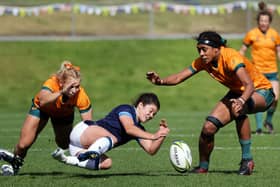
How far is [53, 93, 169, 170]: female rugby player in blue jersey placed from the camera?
9625 mm

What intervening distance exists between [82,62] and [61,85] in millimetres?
16370

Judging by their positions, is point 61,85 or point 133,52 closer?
point 61,85

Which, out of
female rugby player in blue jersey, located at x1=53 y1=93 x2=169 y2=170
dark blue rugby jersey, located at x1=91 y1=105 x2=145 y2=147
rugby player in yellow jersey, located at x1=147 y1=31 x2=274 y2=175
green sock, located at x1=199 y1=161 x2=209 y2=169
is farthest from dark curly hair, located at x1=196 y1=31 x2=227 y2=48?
green sock, located at x1=199 y1=161 x2=209 y2=169

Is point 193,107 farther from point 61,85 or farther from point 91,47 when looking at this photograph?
point 61,85

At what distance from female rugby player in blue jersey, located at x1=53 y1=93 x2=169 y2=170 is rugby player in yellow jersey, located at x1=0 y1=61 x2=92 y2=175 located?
33 cm

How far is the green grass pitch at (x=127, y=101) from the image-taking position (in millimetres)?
9961

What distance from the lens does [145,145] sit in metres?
9.98

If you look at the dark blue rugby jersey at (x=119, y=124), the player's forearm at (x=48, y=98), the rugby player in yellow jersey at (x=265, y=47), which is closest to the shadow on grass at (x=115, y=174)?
the dark blue rugby jersey at (x=119, y=124)

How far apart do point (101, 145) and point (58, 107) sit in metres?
0.90

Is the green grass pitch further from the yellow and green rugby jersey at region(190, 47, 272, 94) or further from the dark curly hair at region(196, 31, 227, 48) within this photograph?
the dark curly hair at region(196, 31, 227, 48)

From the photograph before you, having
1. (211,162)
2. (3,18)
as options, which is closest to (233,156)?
(211,162)

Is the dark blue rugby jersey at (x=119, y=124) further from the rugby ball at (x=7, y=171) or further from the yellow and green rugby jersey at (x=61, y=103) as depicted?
the rugby ball at (x=7, y=171)

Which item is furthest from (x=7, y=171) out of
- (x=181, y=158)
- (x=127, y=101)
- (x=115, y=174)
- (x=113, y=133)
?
(x=127, y=101)

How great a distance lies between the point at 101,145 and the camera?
9.52 metres
